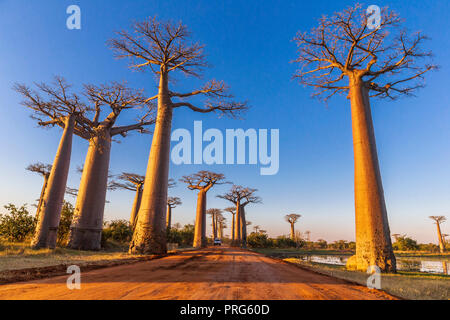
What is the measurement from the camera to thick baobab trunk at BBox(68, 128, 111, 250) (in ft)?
38.0

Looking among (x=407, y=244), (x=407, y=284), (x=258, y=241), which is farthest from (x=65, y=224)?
(x=407, y=244)

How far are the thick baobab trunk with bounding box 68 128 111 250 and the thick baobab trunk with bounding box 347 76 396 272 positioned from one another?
11.2m

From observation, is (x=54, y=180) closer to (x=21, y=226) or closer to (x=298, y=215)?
(x=21, y=226)

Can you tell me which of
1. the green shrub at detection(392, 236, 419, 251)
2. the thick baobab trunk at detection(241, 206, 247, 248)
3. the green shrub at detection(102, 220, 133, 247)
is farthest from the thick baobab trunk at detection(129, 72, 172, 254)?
the green shrub at detection(392, 236, 419, 251)

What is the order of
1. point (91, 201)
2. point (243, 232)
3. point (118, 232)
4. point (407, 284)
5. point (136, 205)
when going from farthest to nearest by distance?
point (243, 232), point (136, 205), point (118, 232), point (91, 201), point (407, 284)

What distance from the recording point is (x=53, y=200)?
966 centimetres

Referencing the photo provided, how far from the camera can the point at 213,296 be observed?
1825mm

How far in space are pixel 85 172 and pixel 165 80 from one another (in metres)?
6.60

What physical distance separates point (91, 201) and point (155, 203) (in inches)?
213

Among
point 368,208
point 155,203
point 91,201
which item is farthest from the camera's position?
point 91,201

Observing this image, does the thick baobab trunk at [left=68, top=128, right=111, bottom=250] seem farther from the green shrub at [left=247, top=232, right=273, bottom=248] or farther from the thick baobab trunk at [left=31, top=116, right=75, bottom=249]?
the green shrub at [left=247, top=232, right=273, bottom=248]

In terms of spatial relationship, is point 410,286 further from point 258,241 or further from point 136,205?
point 258,241

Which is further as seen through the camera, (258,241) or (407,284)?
(258,241)
